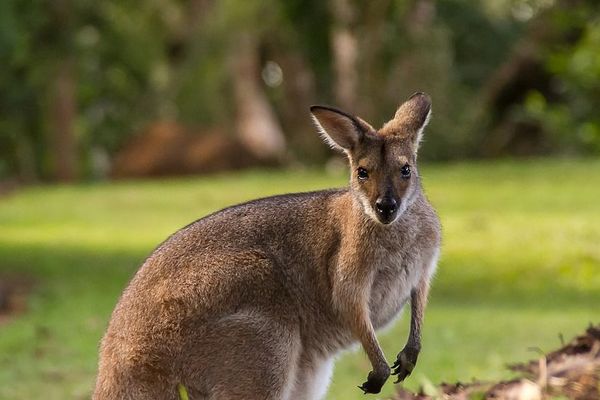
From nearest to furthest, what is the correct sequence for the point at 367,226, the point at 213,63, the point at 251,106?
the point at 367,226, the point at 213,63, the point at 251,106

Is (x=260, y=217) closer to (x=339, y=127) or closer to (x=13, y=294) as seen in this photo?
(x=339, y=127)

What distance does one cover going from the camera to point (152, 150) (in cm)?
3653

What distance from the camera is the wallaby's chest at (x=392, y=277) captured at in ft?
17.4

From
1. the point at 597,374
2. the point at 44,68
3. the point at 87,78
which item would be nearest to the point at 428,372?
the point at 597,374

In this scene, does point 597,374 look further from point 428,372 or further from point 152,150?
point 152,150

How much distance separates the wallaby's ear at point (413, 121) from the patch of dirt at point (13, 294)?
11108mm

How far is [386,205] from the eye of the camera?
506 centimetres

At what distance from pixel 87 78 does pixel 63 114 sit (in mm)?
7063

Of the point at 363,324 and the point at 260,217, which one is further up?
the point at 260,217

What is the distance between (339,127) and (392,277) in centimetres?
61

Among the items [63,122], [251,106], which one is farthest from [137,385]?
[251,106]

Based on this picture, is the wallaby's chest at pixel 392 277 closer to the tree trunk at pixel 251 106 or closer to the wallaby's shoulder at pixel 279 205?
the wallaby's shoulder at pixel 279 205

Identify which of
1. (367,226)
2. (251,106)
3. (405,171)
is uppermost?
(405,171)

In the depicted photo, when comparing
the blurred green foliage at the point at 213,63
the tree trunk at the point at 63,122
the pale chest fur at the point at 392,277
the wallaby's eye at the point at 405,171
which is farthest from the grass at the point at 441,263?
the tree trunk at the point at 63,122
